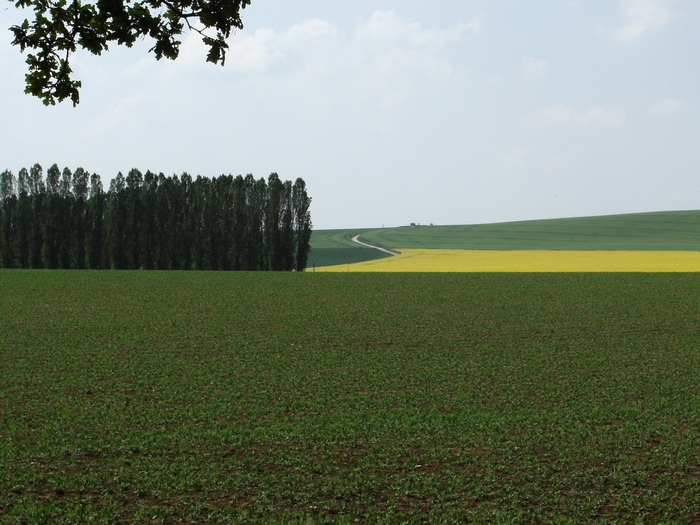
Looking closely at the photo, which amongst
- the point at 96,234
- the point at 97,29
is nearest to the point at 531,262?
the point at 96,234

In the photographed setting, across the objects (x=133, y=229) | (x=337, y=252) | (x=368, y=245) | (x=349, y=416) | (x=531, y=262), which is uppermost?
(x=133, y=229)

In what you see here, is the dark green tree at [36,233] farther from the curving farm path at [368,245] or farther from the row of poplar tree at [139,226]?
the curving farm path at [368,245]

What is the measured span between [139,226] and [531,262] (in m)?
32.9

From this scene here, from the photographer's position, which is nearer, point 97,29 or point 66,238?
point 97,29

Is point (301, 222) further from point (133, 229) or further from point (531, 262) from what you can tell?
point (531, 262)

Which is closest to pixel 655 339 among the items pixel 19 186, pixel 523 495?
pixel 523 495

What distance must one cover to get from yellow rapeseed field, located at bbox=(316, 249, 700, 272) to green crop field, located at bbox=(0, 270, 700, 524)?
30.7 metres

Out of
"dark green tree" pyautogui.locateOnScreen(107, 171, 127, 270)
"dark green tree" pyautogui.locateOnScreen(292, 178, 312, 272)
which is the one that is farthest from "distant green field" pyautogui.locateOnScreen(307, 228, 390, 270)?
"dark green tree" pyautogui.locateOnScreen(107, 171, 127, 270)

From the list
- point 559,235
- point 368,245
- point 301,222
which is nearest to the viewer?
point 301,222

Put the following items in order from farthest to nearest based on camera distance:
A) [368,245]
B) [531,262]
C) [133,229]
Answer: [368,245], [133,229], [531,262]

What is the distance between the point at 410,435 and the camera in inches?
450

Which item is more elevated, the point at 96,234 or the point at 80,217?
the point at 80,217

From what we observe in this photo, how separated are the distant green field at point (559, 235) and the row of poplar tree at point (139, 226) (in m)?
12.9

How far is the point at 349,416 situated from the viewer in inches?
495
